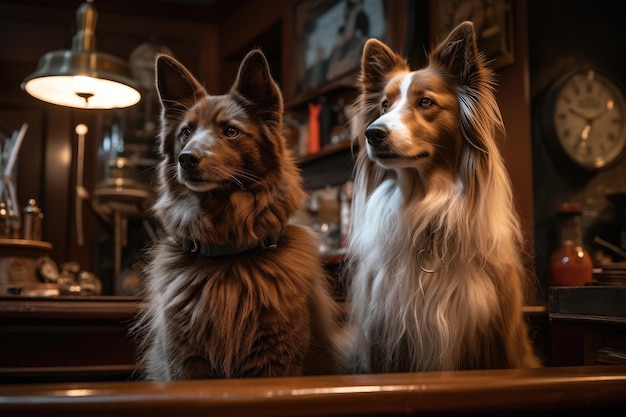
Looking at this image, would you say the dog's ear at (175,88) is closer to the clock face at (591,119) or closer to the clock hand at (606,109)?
the clock face at (591,119)

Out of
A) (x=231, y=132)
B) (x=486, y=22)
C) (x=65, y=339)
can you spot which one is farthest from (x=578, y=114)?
(x=65, y=339)

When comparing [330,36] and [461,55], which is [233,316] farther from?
[330,36]

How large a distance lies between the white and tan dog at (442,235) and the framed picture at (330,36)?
6.07ft

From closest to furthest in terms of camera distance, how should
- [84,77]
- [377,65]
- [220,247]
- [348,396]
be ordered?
[348,396]
[220,247]
[377,65]
[84,77]

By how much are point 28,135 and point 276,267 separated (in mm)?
4665

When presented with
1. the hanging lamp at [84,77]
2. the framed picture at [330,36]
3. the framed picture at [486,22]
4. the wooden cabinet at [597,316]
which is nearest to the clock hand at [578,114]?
the framed picture at [486,22]

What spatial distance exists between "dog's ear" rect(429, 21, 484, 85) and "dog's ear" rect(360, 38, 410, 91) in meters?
0.14

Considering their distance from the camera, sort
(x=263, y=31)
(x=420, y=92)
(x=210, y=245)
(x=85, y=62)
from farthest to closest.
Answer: (x=263, y=31)
(x=85, y=62)
(x=420, y=92)
(x=210, y=245)

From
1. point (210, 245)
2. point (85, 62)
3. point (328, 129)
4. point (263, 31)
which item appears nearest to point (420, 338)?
point (210, 245)

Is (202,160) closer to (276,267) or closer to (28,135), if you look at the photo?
(276,267)

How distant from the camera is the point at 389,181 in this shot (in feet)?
5.32

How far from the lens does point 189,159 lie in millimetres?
1302

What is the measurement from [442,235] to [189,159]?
652mm

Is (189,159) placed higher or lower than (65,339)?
higher
